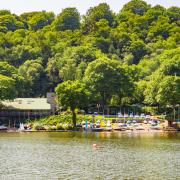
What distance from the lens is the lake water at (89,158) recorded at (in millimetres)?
58719

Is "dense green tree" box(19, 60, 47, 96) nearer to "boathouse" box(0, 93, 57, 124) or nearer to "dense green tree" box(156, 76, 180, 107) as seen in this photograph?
"boathouse" box(0, 93, 57, 124)

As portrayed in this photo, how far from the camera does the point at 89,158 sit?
72.2m

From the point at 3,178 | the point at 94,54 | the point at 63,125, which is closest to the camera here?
the point at 3,178

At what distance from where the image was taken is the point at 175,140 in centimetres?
9675

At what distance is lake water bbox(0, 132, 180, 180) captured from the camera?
58719 millimetres

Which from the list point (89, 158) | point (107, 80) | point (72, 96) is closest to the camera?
point (89, 158)

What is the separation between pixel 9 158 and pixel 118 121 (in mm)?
63887

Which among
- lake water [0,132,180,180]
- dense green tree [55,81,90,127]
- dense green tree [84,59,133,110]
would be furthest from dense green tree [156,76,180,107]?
lake water [0,132,180,180]

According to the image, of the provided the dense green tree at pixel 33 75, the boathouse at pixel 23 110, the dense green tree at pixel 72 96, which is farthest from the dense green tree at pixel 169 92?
the dense green tree at pixel 33 75

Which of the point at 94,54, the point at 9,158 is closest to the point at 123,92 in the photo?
the point at 94,54

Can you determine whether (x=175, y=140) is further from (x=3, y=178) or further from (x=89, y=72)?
(x=89, y=72)

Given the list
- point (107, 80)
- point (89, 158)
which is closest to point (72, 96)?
point (107, 80)

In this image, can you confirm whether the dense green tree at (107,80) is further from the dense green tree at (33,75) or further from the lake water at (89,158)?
the lake water at (89,158)

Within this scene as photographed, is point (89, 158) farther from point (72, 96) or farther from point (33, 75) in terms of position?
point (33, 75)
